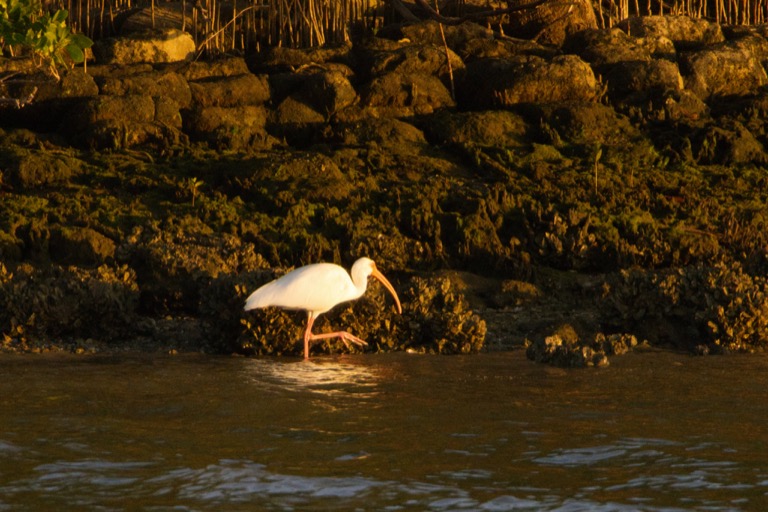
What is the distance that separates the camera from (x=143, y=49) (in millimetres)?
19781

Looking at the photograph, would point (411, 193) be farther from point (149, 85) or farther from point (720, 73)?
point (720, 73)

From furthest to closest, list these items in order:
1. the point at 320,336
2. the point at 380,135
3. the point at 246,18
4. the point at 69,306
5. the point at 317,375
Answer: the point at 246,18 < the point at 380,135 < the point at 69,306 < the point at 320,336 < the point at 317,375

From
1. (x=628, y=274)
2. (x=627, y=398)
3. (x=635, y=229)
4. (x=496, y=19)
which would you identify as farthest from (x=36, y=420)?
(x=496, y=19)

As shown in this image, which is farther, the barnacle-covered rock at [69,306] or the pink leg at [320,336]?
the barnacle-covered rock at [69,306]

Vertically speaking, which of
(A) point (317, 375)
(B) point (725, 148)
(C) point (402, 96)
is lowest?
(A) point (317, 375)

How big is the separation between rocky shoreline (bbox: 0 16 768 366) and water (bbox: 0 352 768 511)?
0.87 meters

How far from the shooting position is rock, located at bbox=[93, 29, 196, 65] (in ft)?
64.5

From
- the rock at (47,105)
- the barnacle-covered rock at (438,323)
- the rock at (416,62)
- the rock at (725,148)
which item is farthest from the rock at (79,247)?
the rock at (725,148)

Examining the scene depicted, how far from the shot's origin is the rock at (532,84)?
18.8m

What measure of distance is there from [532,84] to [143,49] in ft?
20.2

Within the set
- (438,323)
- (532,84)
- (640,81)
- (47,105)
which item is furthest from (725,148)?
(47,105)

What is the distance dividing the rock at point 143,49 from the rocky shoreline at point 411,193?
45 millimetres

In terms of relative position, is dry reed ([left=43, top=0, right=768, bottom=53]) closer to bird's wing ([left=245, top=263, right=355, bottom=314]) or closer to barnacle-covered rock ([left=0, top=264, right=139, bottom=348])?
barnacle-covered rock ([left=0, top=264, right=139, bottom=348])

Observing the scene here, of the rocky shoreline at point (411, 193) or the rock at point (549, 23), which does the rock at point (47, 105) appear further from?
the rock at point (549, 23)
